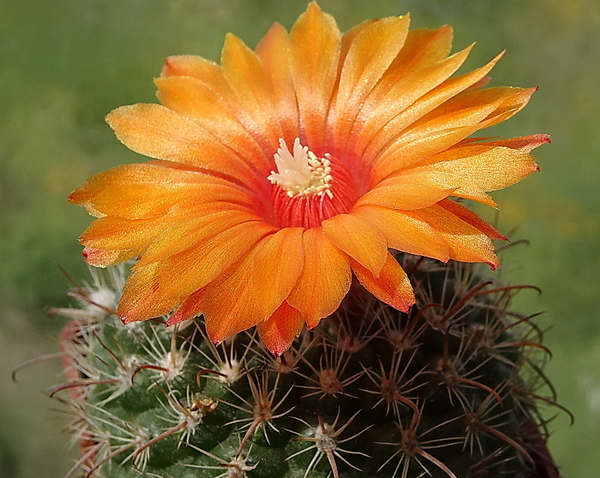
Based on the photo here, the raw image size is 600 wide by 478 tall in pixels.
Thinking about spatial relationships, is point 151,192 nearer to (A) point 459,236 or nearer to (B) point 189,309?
(B) point 189,309

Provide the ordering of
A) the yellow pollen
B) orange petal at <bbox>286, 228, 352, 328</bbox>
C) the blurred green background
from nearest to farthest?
orange petal at <bbox>286, 228, 352, 328</bbox> < the yellow pollen < the blurred green background

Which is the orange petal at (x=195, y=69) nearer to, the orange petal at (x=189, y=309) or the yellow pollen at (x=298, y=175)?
the yellow pollen at (x=298, y=175)

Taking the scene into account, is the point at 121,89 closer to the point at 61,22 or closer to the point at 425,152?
the point at 61,22

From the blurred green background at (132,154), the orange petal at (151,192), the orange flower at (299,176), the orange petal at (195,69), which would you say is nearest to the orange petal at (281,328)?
the orange flower at (299,176)

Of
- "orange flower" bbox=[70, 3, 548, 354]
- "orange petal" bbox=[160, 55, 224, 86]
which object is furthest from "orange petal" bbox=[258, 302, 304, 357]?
"orange petal" bbox=[160, 55, 224, 86]

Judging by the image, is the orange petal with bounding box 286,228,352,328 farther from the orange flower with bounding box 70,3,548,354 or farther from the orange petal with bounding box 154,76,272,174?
the orange petal with bounding box 154,76,272,174

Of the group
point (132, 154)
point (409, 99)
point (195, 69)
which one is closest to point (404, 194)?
point (409, 99)

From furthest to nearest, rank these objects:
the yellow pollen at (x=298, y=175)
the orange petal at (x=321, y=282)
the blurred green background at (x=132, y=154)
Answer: the blurred green background at (x=132, y=154) → the yellow pollen at (x=298, y=175) → the orange petal at (x=321, y=282)
